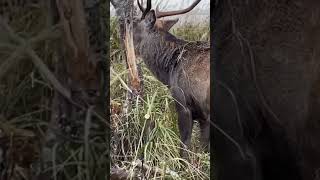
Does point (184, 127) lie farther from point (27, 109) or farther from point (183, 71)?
point (27, 109)

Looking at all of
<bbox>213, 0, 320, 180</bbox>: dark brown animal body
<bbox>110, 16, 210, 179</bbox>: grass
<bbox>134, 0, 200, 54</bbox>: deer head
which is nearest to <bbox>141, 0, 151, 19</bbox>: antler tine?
<bbox>134, 0, 200, 54</bbox>: deer head

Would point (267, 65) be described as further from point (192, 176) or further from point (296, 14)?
point (192, 176)

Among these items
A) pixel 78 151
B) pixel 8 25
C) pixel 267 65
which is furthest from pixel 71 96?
pixel 267 65

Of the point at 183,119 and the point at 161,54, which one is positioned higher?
the point at 161,54

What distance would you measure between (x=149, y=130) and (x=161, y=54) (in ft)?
0.97

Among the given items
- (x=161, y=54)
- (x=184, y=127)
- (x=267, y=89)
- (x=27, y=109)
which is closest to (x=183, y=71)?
(x=161, y=54)

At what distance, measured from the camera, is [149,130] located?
1977mm

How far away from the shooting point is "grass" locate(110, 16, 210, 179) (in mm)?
1948

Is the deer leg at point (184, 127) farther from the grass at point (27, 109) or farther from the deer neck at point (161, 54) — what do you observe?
the grass at point (27, 109)

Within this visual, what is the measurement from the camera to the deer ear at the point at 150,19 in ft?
6.46

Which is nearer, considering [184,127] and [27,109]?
[27,109]

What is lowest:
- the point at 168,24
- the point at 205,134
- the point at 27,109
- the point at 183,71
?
the point at 205,134

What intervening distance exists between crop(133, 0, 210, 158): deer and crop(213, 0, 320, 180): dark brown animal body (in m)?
0.04

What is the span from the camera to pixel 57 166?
5.98 feet
